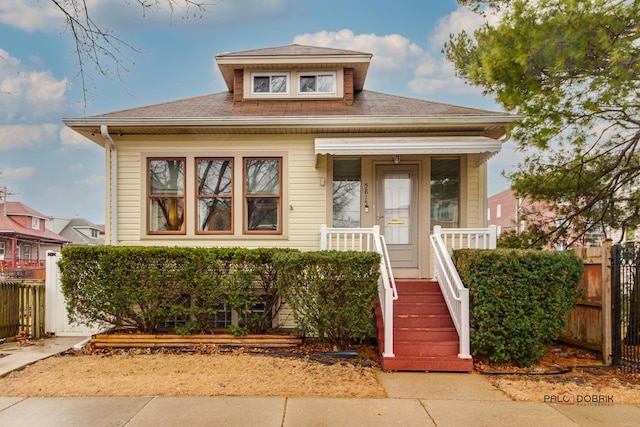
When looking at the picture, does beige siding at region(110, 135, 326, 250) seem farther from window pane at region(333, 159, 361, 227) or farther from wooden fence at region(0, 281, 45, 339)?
wooden fence at region(0, 281, 45, 339)

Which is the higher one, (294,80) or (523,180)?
(294,80)

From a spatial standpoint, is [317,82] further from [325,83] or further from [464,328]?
[464,328]

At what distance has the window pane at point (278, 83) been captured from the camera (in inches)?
370

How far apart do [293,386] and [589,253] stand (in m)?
5.04

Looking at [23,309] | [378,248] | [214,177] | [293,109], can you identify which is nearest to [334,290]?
[378,248]

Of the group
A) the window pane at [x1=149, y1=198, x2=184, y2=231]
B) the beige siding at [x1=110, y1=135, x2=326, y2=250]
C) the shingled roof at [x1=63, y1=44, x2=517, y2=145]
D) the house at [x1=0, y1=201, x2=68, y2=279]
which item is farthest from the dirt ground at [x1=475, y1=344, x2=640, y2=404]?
the house at [x1=0, y1=201, x2=68, y2=279]

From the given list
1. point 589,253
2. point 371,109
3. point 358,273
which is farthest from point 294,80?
point 589,253

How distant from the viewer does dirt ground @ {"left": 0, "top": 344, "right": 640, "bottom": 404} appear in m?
4.68

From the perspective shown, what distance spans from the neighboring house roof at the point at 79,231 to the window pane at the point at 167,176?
44.4 m

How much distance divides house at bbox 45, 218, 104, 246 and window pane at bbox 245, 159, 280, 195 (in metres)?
45.3

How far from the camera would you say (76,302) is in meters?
6.78

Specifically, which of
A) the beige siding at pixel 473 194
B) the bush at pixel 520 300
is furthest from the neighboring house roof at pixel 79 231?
the bush at pixel 520 300

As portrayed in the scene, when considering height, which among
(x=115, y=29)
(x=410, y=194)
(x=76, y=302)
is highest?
(x=115, y=29)

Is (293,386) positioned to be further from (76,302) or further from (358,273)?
(76,302)
